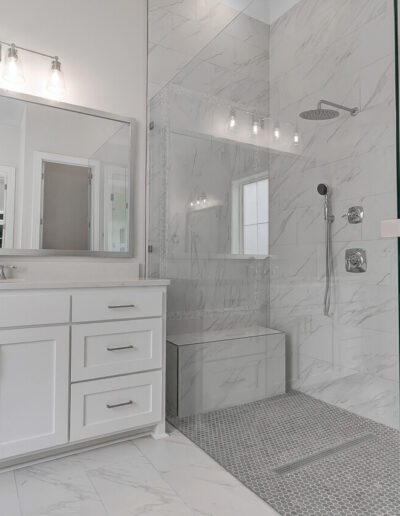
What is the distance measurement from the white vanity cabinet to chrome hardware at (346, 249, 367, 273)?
0.90 m

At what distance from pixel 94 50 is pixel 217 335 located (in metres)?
1.85

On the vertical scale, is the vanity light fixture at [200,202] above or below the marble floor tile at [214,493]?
above

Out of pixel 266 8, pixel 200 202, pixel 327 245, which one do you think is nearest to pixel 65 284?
pixel 200 202

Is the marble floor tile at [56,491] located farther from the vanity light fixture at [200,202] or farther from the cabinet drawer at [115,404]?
the vanity light fixture at [200,202]

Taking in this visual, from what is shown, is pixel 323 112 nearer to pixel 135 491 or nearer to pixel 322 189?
pixel 322 189

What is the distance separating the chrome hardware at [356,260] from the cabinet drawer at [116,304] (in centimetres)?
91

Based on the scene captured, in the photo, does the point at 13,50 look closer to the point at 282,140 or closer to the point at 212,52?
the point at 212,52

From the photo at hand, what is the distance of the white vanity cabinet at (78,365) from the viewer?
1.52 meters

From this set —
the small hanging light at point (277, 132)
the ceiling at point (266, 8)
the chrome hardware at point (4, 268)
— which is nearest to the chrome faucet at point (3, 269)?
the chrome hardware at point (4, 268)

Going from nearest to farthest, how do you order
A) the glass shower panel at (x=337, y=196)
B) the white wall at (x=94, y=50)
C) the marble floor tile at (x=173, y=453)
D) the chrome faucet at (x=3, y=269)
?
the glass shower panel at (x=337, y=196), the marble floor tile at (x=173, y=453), the chrome faucet at (x=3, y=269), the white wall at (x=94, y=50)

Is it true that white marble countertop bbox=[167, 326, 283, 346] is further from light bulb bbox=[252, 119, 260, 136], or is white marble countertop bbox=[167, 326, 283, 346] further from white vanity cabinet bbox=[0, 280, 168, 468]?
Answer: light bulb bbox=[252, 119, 260, 136]

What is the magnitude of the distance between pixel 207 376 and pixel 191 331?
0.86 ft

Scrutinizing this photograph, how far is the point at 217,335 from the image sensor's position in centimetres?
204

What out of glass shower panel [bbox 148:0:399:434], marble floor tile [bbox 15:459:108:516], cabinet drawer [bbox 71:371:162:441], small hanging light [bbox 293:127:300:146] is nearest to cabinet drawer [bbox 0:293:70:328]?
cabinet drawer [bbox 71:371:162:441]
